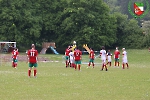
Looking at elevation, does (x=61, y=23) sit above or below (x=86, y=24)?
above

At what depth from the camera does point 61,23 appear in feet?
268

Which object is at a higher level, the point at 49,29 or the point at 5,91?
the point at 49,29

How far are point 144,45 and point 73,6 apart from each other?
15104 millimetres

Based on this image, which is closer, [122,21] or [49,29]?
[49,29]

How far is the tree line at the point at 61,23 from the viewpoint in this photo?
77.0m

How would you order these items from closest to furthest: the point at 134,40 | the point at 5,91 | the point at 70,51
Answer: the point at 5,91 → the point at 70,51 → the point at 134,40

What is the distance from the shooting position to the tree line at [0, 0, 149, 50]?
3031 inches

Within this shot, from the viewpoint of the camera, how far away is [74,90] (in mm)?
20000

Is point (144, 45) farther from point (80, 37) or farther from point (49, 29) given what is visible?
point (49, 29)

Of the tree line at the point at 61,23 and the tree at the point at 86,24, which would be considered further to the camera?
the tree at the point at 86,24

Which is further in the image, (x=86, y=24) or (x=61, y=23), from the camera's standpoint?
(x=61, y=23)

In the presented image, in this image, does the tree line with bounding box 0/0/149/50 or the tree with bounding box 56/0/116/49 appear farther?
the tree with bounding box 56/0/116/49

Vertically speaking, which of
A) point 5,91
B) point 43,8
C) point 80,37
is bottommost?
point 5,91

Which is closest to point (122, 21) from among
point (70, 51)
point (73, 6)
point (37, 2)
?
point (73, 6)
